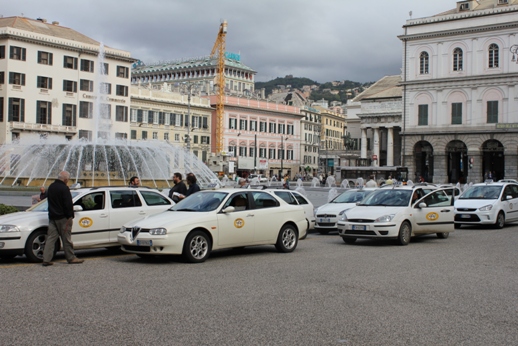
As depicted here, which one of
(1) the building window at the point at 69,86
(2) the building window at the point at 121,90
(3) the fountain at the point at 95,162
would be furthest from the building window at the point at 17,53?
(3) the fountain at the point at 95,162

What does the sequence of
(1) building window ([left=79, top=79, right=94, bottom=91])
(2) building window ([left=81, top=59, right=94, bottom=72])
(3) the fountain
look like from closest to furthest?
1. (3) the fountain
2. (1) building window ([left=79, top=79, right=94, bottom=91])
3. (2) building window ([left=81, top=59, right=94, bottom=72])

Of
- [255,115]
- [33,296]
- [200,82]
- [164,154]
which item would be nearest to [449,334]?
[33,296]

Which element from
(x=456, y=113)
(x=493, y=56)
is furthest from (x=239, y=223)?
(x=456, y=113)

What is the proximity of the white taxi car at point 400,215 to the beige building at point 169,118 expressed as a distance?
209ft

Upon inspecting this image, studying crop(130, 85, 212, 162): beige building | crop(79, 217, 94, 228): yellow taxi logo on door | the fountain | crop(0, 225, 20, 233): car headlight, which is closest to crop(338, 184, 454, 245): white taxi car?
crop(79, 217, 94, 228): yellow taxi logo on door

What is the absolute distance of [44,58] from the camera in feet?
220

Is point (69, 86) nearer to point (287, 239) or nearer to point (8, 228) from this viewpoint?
point (287, 239)

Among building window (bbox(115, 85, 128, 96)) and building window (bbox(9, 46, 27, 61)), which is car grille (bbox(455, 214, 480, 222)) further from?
building window (bbox(115, 85, 128, 96))

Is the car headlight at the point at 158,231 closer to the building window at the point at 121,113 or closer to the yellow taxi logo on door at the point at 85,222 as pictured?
the yellow taxi logo on door at the point at 85,222

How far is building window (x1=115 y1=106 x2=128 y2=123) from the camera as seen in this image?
7506 centimetres

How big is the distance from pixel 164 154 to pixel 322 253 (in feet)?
79.2

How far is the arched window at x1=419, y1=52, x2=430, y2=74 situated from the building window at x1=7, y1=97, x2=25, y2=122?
44.2m

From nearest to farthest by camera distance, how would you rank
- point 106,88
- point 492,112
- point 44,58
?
point 492,112
point 44,58
point 106,88

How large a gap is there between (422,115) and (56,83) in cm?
4149
